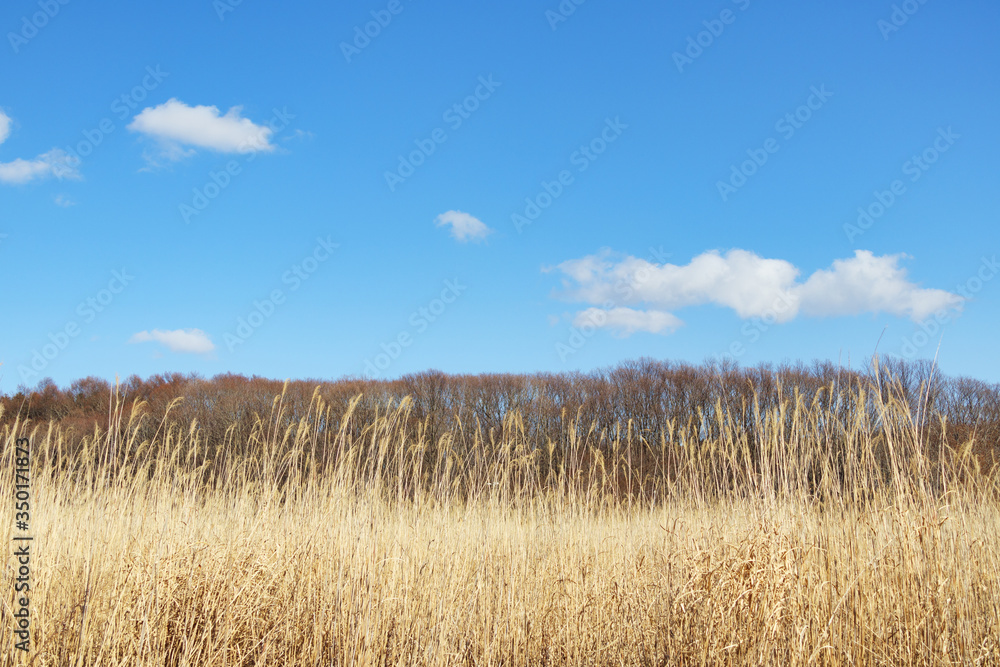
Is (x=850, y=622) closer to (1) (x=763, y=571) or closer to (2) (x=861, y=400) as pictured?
(1) (x=763, y=571)

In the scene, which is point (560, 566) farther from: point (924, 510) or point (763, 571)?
point (924, 510)

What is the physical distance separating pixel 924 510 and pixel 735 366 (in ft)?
59.2

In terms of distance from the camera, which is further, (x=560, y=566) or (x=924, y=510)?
(x=560, y=566)

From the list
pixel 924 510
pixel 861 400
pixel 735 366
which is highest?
pixel 735 366

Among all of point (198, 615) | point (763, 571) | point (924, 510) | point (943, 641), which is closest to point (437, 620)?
point (198, 615)

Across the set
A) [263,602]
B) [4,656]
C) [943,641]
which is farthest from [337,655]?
[943,641]

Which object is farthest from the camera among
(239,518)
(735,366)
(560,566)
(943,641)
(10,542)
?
(735,366)

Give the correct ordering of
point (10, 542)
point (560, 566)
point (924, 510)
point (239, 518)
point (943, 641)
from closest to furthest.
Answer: point (943, 641)
point (924, 510)
point (10, 542)
point (560, 566)
point (239, 518)

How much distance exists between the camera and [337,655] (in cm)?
331

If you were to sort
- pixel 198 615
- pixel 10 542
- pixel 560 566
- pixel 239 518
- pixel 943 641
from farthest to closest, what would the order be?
pixel 239 518, pixel 560 566, pixel 10 542, pixel 198 615, pixel 943 641

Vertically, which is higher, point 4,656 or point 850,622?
point 850,622

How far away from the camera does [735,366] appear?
20.6 meters

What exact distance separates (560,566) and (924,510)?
7.75ft

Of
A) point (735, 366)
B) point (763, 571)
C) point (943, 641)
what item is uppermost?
point (735, 366)
